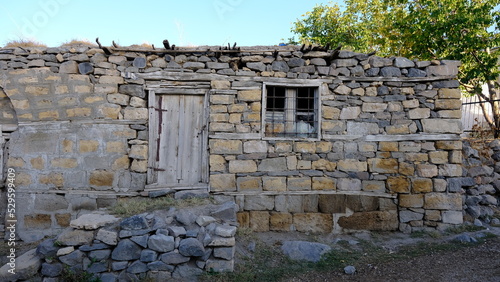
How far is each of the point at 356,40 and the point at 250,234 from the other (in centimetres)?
900

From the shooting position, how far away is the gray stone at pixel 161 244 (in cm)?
383

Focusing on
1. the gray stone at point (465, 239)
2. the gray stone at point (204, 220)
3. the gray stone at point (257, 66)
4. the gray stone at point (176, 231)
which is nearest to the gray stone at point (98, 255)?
the gray stone at point (176, 231)

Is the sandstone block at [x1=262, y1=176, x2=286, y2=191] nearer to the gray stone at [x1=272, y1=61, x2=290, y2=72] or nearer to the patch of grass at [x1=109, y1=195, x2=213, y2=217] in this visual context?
the patch of grass at [x1=109, y1=195, x2=213, y2=217]

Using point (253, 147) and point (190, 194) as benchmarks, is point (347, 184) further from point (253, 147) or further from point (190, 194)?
point (190, 194)

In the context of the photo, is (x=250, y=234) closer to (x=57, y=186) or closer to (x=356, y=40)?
(x=57, y=186)

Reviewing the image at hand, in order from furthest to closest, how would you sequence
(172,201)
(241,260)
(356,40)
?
(356,40) → (172,201) → (241,260)

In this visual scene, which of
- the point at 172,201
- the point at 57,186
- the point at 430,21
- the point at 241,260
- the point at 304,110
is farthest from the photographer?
the point at 430,21

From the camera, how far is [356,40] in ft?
37.4

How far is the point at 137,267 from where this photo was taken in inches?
149

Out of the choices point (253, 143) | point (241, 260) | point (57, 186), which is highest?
point (253, 143)

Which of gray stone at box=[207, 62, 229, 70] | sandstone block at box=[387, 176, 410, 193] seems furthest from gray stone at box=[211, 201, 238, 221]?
sandstone block at box=[387, 176, 410, 193]

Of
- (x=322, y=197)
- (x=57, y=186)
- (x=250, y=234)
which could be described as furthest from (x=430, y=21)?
(x=57, y=186)

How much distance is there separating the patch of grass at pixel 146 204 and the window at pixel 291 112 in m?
1.67

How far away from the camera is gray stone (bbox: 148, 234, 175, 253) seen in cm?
383
